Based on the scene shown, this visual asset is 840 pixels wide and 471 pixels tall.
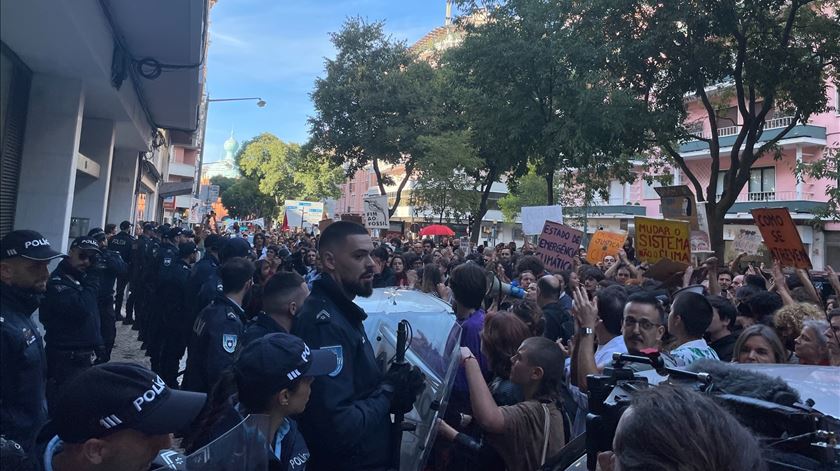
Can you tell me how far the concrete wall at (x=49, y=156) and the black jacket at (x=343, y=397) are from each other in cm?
716

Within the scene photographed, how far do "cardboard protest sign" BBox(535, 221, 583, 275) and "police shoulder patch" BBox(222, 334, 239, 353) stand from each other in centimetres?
616

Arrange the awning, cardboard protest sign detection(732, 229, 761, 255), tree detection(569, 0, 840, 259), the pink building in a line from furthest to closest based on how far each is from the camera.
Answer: the awning < the pink building < tree detection(569, 0, 840, 259) < cardboard protest sign detection(732, 229, 761, 255)

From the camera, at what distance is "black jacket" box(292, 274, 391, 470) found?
2.44 metres

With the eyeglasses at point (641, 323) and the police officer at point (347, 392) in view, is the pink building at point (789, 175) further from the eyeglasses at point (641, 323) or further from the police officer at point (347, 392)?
the police officer at point (347, 392)

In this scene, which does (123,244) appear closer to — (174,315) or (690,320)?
(174,315)

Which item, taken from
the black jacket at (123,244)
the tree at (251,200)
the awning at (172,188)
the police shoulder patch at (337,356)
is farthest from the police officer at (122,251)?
the tree at (251,200)

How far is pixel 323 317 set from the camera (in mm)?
2627

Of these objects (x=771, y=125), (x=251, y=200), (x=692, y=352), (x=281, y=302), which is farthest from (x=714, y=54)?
(x=251, y=200)

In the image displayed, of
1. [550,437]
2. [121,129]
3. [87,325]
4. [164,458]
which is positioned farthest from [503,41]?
[164,458]

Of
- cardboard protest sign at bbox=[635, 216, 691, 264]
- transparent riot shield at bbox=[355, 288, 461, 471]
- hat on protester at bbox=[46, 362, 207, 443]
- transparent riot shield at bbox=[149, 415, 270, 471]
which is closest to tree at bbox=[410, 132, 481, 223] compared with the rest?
cardboard protest sign at bbox=[635, 216, 691, 264]

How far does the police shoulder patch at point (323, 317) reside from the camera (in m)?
2.61

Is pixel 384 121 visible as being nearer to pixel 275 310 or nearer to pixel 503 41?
pixel 503 41

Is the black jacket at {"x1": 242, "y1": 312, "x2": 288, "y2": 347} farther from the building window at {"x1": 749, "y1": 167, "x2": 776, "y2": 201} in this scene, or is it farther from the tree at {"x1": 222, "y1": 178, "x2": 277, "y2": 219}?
the tree at {"x1": 222, "y1": 178, "x2": 277, "y2": 219}

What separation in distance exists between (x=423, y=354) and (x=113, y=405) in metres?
1.47
